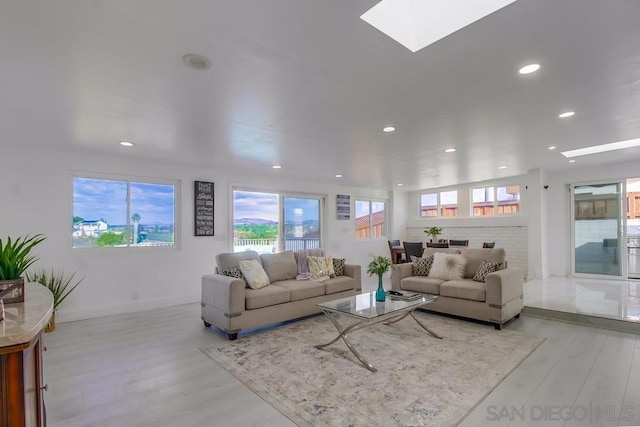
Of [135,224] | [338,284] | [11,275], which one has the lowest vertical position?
[338,284]

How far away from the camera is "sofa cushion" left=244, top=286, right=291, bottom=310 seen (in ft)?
12.0

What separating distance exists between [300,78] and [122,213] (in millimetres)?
3997

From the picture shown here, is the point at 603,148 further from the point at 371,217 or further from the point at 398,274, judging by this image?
the point at 371,217

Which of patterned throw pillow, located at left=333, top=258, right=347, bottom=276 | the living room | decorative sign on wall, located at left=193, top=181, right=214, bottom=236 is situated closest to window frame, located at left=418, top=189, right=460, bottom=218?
the living room

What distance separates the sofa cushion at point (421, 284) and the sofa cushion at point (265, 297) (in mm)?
1790

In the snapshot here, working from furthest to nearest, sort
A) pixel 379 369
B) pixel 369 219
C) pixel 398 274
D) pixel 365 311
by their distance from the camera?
pixel 369 219
pixel 398 274
pixel 365 311
pixel 379 369

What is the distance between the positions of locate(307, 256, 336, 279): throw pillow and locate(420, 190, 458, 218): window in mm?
5332

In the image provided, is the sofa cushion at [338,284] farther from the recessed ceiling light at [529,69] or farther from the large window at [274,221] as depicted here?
the recessed ceiling light at [529,69]

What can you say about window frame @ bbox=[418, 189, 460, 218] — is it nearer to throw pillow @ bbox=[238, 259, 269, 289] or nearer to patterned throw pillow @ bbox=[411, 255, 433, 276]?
patterned throw pillow @ bbox=[411, 255, 433, 276]

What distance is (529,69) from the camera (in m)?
2.21

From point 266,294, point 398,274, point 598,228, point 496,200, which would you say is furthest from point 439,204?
point 266,294

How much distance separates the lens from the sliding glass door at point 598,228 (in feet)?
20.8

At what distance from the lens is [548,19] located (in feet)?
5.51

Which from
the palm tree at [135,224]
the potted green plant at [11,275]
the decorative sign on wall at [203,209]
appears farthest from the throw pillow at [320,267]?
the potted green plant at [11,275]
